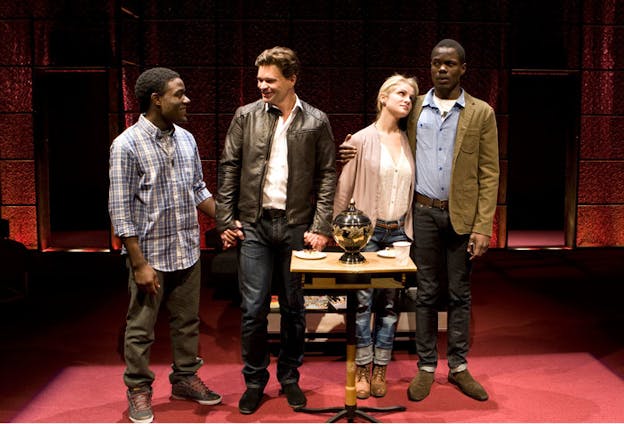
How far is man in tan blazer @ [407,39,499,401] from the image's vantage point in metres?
3.29

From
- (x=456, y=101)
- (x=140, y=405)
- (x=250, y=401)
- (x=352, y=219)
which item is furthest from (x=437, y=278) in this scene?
(x=140, y=405)

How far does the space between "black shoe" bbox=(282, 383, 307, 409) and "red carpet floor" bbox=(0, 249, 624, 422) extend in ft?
0.15

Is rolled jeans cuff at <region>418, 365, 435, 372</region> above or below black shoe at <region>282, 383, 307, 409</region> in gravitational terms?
above

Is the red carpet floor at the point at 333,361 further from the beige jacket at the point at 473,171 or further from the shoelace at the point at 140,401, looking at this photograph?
the beige jacket at the point at 473,171

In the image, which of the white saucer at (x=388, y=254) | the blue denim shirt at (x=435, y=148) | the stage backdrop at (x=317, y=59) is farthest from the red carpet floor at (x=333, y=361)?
the stage backdrop at (x=317, y=59)

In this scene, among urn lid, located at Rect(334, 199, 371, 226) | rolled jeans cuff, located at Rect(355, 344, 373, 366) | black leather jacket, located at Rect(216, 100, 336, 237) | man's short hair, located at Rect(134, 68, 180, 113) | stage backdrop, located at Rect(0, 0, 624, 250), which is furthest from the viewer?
stage backdrop, located at Rect(0, 0, 624, 250)

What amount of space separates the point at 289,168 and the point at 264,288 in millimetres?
593

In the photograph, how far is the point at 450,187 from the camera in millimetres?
3301

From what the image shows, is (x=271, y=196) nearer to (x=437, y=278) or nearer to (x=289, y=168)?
(x=289, y=168)

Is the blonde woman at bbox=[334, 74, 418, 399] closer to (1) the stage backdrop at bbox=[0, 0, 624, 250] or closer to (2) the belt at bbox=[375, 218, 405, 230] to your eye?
(2) the belt at bbox=[375, 218, 405, 230]

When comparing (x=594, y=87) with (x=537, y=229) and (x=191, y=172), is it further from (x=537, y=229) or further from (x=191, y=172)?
(x=191, y=172)

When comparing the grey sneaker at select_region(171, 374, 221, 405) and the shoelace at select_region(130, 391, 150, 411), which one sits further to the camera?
the grey sneaker at select_region(171, 374, 221, 405)

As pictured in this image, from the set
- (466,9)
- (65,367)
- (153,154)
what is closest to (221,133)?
(466,9)

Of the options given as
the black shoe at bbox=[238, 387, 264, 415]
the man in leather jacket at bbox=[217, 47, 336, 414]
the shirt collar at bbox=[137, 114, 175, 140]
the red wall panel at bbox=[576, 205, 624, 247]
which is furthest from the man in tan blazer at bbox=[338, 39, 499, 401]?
the red wall panel at bbox=[576, 205, 624, 247]
